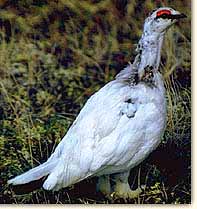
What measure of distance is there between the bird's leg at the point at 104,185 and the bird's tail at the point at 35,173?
13 cm

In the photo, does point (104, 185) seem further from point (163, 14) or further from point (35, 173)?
point (163, 14)

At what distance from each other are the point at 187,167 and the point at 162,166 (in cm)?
7

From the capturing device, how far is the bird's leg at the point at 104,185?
8.13ft

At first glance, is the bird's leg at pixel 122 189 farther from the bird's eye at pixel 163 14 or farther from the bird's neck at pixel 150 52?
the bird's eye at pixel 163 14

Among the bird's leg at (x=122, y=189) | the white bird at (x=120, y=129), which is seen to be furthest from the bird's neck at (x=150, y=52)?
the bird's leg at (x=122, y=189)

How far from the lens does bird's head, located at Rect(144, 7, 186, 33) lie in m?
2.46

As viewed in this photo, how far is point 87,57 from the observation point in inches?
101

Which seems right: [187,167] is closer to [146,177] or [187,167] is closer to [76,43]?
[146,177]

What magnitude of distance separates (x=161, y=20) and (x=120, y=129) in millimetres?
309

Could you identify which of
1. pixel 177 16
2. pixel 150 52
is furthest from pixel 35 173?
pixel 177 16

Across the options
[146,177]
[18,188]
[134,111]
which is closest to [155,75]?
[134,111]

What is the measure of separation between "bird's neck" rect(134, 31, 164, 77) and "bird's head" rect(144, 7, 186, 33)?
0.05 ft

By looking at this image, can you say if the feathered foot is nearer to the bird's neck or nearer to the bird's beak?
the bird's neck

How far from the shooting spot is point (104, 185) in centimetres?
249
